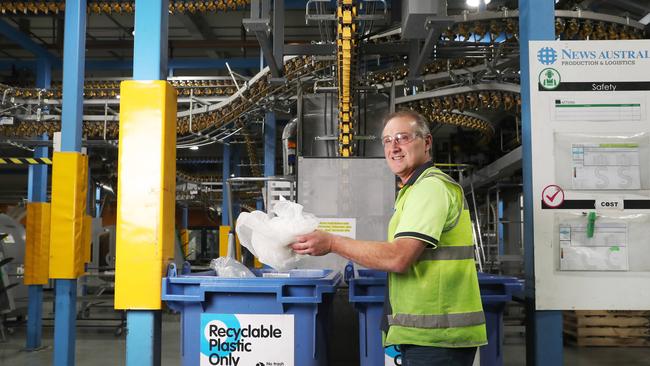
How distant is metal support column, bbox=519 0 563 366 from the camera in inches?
93.7

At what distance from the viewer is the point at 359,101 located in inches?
248

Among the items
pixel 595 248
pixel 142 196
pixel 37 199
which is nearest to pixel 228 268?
pixel 142 196

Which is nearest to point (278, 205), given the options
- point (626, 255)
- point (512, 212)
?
point (626, 255)

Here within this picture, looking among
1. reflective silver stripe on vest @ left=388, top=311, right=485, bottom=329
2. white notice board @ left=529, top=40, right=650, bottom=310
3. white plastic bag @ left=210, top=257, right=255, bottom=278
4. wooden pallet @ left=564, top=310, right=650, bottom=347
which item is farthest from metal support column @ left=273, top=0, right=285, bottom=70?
wooden pallet @ left=564, top=310, right=650, bottom=347

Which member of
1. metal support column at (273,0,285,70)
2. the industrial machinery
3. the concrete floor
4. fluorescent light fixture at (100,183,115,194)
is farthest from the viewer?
fluorescent light fixture at (100,183,115,194)

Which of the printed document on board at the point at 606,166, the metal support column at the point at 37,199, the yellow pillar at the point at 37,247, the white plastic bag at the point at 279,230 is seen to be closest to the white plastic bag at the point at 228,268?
the white plastic bag at the point at 279,230

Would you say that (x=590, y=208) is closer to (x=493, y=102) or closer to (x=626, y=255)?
(x=626, y=255)

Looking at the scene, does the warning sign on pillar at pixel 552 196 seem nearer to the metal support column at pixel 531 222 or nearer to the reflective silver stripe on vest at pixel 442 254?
the metal support column at pixel 531 222

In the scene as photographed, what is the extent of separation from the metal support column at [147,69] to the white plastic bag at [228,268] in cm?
38

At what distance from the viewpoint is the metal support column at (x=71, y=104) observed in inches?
181

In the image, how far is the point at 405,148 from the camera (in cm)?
194

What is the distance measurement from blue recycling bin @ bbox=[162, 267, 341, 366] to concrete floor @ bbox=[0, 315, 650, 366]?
4.20m

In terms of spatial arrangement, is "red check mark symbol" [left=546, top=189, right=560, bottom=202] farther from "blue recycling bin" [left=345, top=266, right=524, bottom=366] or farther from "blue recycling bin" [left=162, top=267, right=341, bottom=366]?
"blue recycling bin" [left=162, top=267, right=341, bottom=366]

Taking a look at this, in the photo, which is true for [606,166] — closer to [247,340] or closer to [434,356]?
[434,356]
